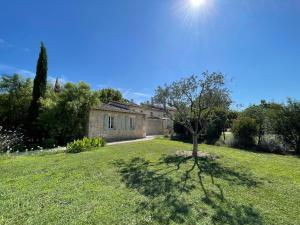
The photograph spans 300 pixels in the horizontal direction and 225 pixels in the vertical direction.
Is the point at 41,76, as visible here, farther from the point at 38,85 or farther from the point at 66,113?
the point at 66,113

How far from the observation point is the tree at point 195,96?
482 inches

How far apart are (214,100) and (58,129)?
12.5m

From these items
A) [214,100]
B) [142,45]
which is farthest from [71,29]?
[214,100]

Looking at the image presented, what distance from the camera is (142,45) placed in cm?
1648

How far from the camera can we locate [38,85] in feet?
59.7

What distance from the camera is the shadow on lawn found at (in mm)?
4648

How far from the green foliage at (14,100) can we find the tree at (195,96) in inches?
519

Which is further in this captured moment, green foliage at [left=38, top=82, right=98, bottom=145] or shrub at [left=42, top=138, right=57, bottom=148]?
green foliage at [left=38, top=82, right=98, bottom=145]

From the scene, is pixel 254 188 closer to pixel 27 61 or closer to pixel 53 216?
pixel 53 216

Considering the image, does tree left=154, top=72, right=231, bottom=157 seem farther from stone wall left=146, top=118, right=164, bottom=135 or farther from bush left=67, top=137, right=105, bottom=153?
stone wall left=146, top=118, right=164, bottom=135

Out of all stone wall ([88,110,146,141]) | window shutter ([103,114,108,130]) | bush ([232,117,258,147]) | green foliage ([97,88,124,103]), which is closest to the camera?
bush ([232,117,258,147])

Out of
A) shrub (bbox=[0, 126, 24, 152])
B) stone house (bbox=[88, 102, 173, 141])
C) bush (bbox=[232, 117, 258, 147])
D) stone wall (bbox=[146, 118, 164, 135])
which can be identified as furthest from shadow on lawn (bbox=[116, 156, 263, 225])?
stone wall (bbox=[146, 118, 164, 135])

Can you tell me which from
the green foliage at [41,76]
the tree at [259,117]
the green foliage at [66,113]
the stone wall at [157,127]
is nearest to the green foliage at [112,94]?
the stone wall at [157,127]

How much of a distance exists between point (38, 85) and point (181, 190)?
1667cm
